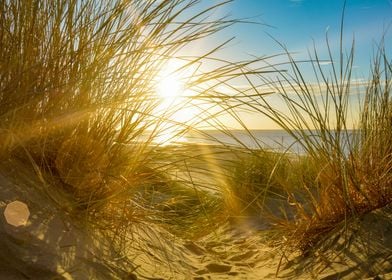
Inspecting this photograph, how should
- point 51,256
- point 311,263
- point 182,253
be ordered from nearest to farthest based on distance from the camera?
point 51,256
point 311,263
point 182,253

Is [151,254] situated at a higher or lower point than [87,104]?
lower

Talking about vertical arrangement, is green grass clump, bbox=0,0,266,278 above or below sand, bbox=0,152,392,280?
above

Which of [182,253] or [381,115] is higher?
[381,115]

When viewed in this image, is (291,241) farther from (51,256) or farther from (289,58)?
(51,256)

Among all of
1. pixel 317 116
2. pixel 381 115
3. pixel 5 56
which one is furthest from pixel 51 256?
pixel 381 115

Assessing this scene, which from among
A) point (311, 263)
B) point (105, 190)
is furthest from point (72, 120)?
point (311, 263)

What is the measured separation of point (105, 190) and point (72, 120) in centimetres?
25

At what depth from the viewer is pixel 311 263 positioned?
5.27 ft

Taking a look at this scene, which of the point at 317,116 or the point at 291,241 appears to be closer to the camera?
the point at 317,116

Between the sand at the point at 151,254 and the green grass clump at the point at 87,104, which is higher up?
the green grass clump at the point at 87,104

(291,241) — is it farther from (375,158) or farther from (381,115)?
(381,115)

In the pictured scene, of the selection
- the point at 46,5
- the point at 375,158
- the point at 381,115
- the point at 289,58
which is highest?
the point at 46,5

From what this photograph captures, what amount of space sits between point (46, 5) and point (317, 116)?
997 mm

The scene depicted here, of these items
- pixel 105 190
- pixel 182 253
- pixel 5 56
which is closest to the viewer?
pixel 5 56
